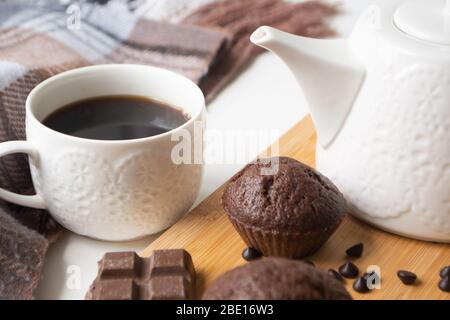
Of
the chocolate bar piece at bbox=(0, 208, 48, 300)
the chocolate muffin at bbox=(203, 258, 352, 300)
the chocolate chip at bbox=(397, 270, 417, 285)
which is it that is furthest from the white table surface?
the chocolate chip at bbox=(397, 270, 417, 285)

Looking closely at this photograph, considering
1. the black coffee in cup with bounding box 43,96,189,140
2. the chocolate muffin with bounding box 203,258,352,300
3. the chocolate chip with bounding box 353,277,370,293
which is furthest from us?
the black coffee in cup with bounding box 43,96,189,140

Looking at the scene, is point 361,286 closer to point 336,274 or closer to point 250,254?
point 336,274

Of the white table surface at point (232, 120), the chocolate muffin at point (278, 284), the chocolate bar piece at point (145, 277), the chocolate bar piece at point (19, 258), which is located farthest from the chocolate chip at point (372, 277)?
the chocolate bar piece at point (19, 258)

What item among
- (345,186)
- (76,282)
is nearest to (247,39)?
(345,186)

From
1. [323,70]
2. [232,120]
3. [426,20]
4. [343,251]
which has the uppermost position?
[426,20]

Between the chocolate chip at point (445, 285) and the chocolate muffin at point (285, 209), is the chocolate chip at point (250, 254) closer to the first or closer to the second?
the chocolate muffin at point (285, 209)

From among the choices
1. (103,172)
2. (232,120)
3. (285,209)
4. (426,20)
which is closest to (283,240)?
(285,209)

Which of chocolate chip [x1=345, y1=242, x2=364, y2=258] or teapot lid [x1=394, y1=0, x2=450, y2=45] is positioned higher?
teapot lid [x1=394, y1=0, x2=450, y2=45]

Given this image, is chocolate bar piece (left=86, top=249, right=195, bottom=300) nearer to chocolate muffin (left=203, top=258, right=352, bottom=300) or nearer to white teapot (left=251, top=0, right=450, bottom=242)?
chocolate muffin (left=203, top=258, right=352, bottom=300)
